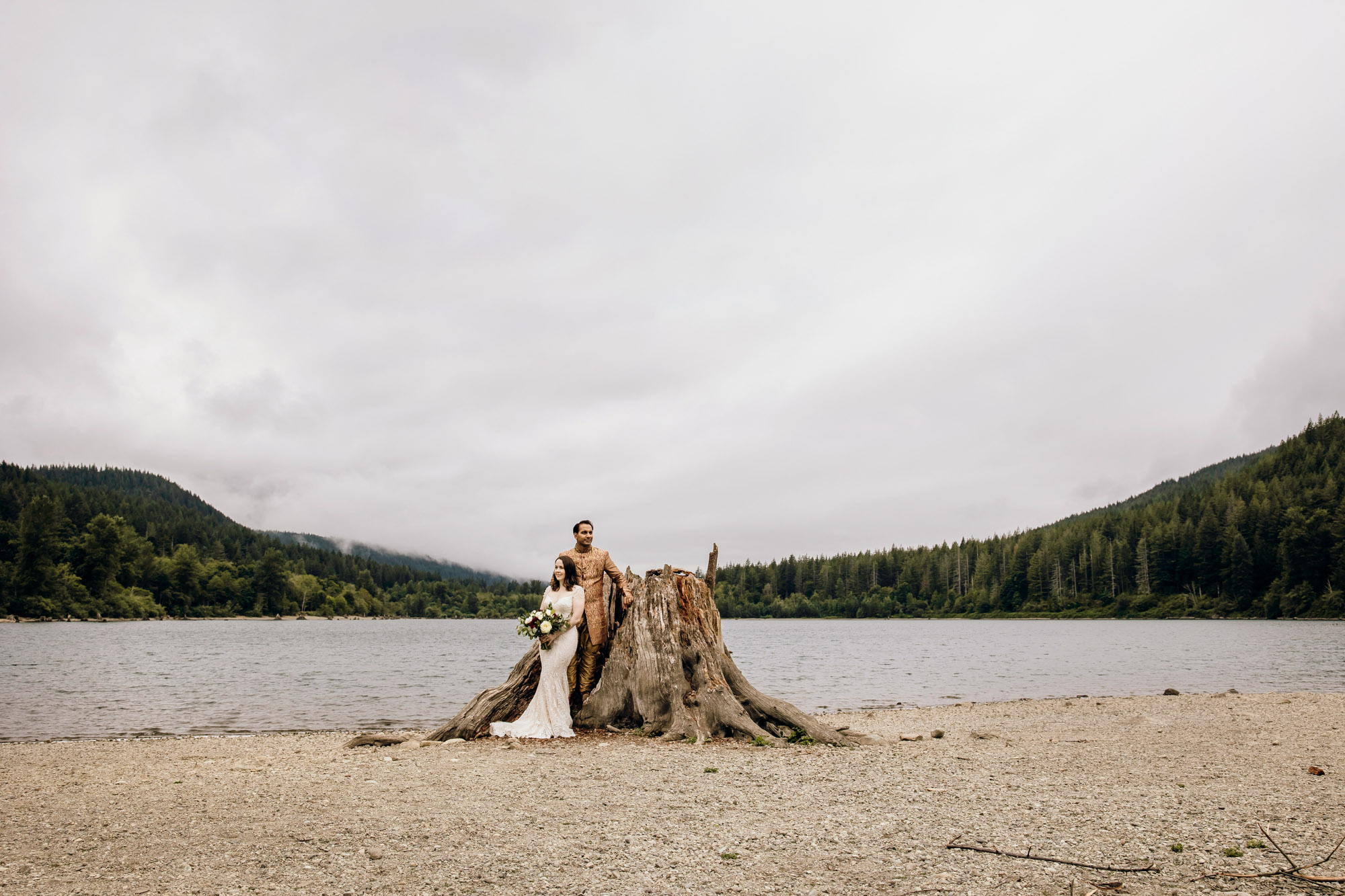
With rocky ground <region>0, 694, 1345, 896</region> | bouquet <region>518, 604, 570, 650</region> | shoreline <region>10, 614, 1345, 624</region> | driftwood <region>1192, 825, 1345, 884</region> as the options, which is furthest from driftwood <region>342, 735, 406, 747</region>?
shoreline <region>10, 614, 1345, 624</region>

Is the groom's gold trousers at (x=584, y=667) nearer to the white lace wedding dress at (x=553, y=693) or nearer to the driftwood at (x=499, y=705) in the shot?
the white lace wedding dress at (x=553, y=693)

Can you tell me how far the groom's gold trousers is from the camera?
15984 mm

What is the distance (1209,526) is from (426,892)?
516ft

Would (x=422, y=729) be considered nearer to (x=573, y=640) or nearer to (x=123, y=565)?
(x=573, y=640)

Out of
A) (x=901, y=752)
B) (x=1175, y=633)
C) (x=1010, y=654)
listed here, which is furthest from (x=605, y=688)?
(x=1175, y=633)

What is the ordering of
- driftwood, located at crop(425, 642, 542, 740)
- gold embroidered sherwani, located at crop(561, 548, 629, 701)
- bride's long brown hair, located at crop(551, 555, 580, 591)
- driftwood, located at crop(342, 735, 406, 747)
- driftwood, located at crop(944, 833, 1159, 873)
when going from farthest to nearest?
gold embroidered sherwani, located at crop(561, 548, 629, 701) → bride's long brown hair, located at crop(551, 555, 580, 591) → driftwood, located at crop(425, 642, 542, 740) → driftwood, located at crop(342, 735, 406, 747) → driftwood, located at crop(944, 833, 1159, 873)

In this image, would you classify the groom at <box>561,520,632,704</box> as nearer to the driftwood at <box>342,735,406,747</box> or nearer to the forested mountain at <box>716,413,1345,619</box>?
the driftwood at <box>342,735,406,747</box>

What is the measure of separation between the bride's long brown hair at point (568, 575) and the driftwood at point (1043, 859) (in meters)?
9.17

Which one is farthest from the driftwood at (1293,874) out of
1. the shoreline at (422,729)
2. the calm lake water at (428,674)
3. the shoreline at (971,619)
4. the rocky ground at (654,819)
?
the shoreline at (971,619)

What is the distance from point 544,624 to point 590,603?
4.48 ft

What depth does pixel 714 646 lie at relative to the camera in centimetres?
1609

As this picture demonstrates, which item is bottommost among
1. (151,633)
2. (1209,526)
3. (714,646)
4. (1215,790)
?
(151,633)

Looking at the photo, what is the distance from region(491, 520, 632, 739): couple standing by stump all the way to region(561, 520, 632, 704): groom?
0.01 metres

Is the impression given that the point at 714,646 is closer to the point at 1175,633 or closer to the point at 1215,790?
the point at 1215,790
